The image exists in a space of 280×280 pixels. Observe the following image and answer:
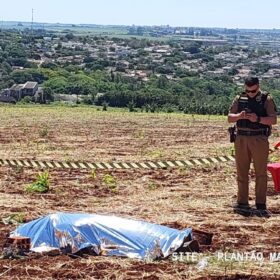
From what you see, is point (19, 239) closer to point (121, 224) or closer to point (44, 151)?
point (121, 224)

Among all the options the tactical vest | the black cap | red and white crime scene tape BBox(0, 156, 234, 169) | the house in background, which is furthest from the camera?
the house in background

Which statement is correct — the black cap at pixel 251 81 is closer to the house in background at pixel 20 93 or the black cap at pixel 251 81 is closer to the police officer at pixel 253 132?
the police officer at pixel 253 132

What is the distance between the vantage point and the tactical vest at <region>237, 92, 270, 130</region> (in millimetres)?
8273

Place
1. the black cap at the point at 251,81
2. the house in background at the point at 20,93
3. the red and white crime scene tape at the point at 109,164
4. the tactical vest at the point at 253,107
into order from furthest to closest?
the house in background at the point at 20,93 → the red and white crime scene tape at the point at 109,164 → the tactical vest at the point at 253,107 → the black cap at the point at 251,81

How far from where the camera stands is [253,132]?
330 inches

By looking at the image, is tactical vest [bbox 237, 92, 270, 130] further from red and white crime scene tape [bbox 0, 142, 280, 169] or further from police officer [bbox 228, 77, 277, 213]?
red and white crime scene tape [bbox 0, 142, 280, 169]

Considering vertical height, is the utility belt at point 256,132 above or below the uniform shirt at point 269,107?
below

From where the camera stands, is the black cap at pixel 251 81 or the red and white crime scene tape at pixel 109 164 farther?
the red and white crime scene tape at pixel 109 164

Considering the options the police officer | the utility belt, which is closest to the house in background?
the police officer

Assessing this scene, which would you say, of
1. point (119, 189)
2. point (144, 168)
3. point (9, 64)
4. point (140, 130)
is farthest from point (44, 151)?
point (9, 64)

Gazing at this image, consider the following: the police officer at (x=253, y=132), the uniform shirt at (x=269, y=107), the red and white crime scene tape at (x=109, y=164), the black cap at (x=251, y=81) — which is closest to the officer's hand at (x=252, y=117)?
the police officer at (x=253, y=132)

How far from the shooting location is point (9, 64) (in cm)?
A: 10412

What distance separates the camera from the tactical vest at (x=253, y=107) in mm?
8273

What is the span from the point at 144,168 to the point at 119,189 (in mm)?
2135
